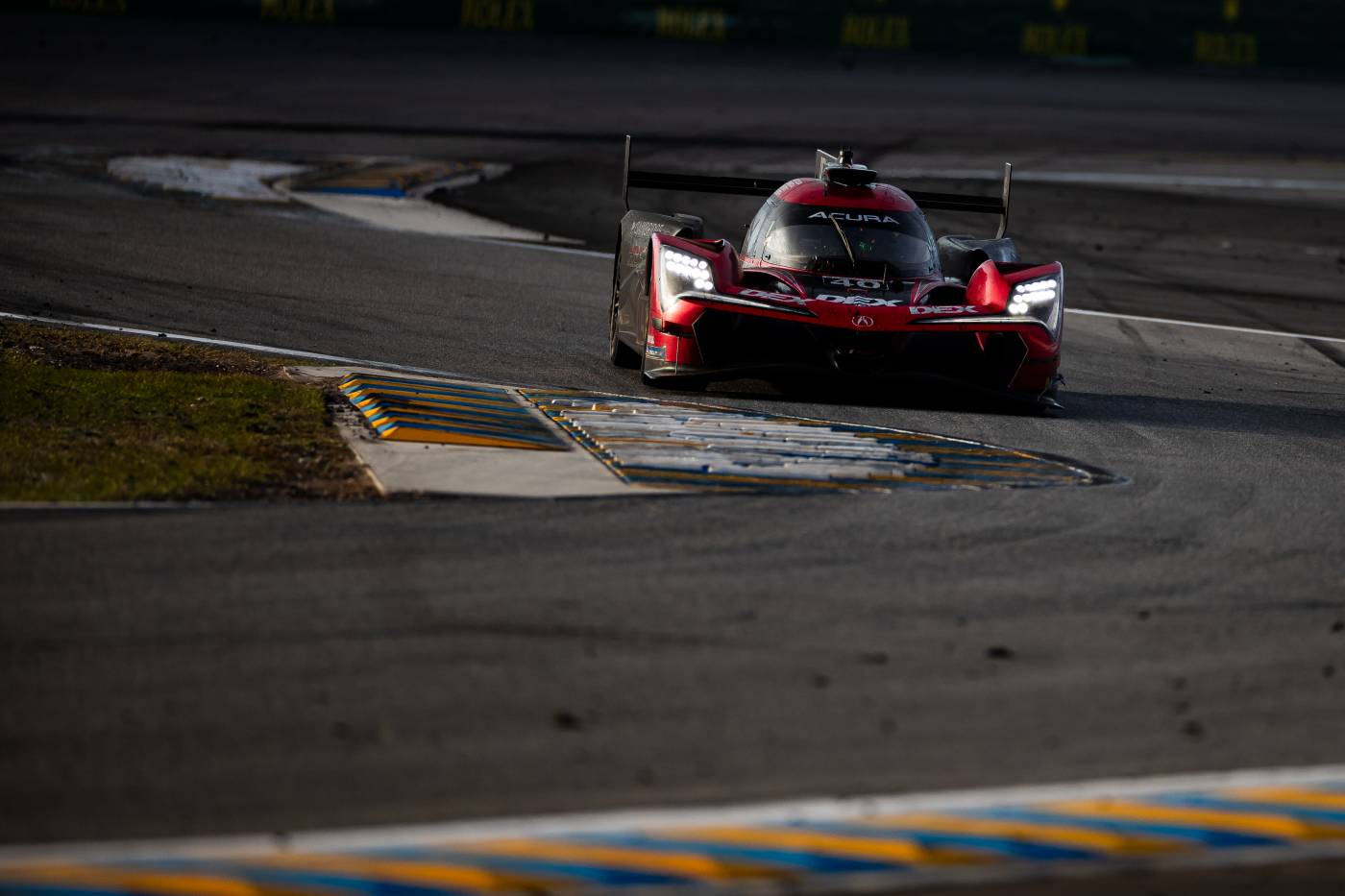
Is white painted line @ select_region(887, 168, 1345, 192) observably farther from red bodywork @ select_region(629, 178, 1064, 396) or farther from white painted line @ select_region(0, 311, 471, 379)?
white painted line @ select_region(0, 311, 471, 379)

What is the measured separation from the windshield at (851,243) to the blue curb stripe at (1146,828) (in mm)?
6980

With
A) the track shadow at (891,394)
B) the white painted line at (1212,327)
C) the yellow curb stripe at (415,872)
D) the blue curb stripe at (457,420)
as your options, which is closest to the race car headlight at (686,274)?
the track shadow at (891,394)

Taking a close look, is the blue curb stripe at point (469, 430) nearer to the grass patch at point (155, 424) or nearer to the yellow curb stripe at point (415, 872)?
the grass patch at point (155, 424)

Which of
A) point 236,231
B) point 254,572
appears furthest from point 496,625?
point 236,231

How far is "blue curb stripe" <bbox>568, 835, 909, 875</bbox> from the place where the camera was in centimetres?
430

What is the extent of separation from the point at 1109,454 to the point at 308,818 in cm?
614

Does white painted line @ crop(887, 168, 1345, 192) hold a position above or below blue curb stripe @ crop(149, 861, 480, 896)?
above

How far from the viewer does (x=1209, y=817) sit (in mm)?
4699

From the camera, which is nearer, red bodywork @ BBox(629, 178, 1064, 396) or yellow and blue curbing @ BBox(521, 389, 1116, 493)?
yellow and blue curbing @ BBox(521, 389, 1116, 493)

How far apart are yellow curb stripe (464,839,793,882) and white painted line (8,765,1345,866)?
0.06 meters

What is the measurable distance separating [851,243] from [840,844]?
24.3ft

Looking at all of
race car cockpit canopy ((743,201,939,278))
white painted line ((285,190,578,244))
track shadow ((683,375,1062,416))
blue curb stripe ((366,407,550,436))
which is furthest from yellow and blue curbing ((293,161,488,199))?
blue curb stripe ((366,407,550,436))

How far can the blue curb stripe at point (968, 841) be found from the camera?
4430mm

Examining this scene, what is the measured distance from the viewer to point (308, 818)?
440 cm
